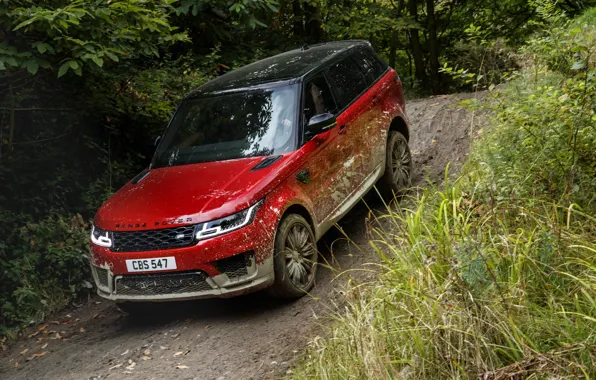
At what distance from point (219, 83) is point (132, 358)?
311 centimetres

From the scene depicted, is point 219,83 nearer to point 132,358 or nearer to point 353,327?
point 132,358

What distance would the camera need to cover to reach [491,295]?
12.1 ft

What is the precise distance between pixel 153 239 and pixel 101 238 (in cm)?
65

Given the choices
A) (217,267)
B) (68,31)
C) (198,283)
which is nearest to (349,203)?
(217,267)

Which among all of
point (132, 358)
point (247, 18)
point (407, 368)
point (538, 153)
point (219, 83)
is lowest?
point (132, 358)

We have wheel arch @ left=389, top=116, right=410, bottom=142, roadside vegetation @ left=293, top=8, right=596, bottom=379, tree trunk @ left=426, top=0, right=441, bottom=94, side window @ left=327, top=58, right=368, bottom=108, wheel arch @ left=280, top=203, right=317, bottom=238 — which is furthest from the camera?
tree trunk @ left=426, top=0, right=441, bottom=94

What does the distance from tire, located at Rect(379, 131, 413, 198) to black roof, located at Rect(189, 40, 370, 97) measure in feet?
4.11

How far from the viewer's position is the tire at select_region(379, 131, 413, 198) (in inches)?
301

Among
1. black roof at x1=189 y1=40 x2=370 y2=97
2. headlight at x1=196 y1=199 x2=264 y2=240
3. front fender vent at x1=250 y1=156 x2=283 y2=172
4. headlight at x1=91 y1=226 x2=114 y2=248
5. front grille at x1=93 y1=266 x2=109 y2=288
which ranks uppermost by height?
black roof at x1=189 y1=40 x2=370 y2=97

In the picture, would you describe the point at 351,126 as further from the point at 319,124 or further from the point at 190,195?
the point at 190,195

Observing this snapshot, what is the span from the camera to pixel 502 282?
3779 mm

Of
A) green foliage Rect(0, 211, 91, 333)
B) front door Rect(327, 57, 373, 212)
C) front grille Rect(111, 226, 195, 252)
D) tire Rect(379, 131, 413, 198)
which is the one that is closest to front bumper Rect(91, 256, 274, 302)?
front grille Rect(111, 226, 195, 252)

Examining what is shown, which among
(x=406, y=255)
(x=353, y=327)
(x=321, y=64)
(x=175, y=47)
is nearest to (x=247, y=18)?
(x=175, y=47)

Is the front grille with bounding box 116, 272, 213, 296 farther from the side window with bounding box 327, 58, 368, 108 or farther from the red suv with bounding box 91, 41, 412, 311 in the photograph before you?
the side window with bounding box 327, 58, 368, 108
